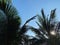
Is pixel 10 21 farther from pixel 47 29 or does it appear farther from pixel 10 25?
pixel 47 29

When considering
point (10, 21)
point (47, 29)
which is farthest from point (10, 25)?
point (47, 29)

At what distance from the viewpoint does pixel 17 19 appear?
50.7 ft

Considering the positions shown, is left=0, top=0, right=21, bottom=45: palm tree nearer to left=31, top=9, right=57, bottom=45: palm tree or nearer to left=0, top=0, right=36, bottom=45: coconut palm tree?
left=0, top=0, right=36, bottom=45: coconut palm tree

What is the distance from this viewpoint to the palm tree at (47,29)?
18531 mm

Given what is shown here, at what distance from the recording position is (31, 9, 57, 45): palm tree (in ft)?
60.8

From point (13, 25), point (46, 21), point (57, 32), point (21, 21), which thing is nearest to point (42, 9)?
point (46, 21)

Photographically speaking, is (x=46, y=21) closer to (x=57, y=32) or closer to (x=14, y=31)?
(x=57, y=32)

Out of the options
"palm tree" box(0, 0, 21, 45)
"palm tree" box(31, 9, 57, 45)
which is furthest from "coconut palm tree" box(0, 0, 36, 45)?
"palm tree" box(31, 9, 57, 45)

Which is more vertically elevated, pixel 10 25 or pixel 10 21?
pixel 10 21

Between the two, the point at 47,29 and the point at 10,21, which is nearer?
the point at 10,21

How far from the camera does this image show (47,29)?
18875 mm

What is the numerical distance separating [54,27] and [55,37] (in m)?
0.94

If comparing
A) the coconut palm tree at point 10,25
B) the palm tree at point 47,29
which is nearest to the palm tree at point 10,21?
the coconut palm tree at point 10,25

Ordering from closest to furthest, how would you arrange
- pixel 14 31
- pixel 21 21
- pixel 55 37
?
pixel 14 31
pixel 21 21
pixel 55 37
